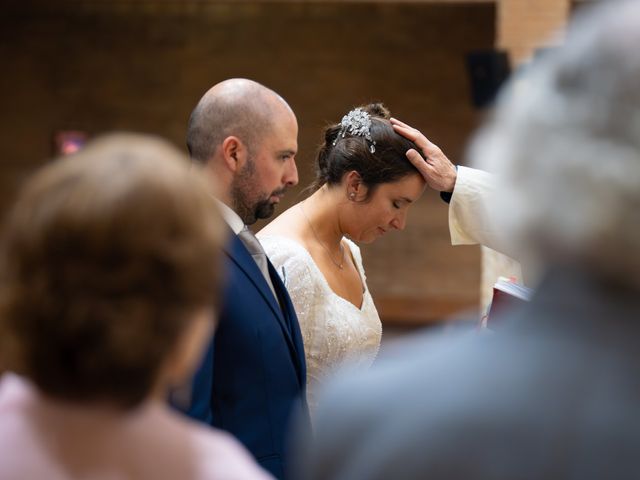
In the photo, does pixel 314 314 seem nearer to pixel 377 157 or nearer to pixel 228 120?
pixel 377 157

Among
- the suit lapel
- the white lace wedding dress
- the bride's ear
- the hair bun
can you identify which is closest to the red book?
the suit lapel

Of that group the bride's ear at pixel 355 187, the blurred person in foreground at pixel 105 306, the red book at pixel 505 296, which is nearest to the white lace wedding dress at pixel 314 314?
the bride's ear at pixel 355 187

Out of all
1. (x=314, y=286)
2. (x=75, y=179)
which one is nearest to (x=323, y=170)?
(x=314, y=286)

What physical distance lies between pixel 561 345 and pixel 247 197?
5.75ft

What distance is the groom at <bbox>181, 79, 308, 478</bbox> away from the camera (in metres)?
2.31

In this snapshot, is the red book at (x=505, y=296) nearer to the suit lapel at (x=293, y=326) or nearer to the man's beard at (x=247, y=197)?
the suit lapel at (x=293, y=326)

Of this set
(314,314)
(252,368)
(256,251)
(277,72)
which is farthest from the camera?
(277,72)

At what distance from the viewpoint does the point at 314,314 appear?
303 cm

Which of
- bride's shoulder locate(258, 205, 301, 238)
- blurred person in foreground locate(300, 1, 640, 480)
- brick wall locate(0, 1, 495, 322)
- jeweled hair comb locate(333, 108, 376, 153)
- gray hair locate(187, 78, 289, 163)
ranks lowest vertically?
brick wall locate(0, 1, 495, 322)

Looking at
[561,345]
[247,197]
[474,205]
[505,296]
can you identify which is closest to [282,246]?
[247,197]

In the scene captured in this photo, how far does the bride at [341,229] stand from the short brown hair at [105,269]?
1.88m

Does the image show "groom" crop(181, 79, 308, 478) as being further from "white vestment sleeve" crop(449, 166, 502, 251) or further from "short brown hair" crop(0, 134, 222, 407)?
"short brown hair" crop(0, 134, 222, 407)

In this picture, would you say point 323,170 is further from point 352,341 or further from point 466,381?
point 466,381

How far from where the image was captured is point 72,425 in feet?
3.64
